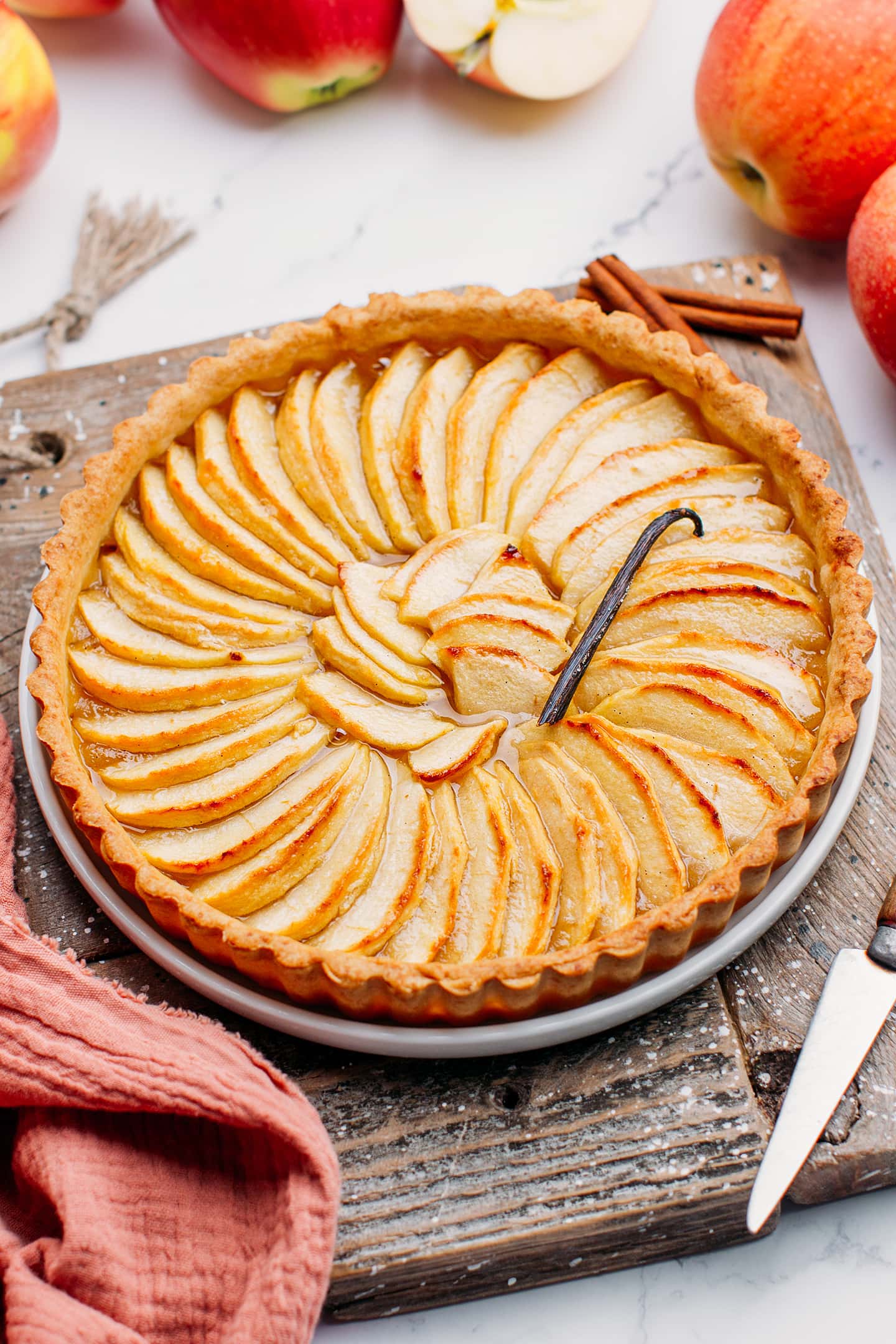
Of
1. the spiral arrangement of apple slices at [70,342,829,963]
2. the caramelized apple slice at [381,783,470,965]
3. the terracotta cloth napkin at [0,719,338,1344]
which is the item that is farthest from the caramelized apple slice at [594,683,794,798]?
the terracotta cloth napkin at [0,719,338,1344]

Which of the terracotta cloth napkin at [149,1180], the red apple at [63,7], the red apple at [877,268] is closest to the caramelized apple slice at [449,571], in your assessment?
the terracotta cloth napkin at [149,1180]

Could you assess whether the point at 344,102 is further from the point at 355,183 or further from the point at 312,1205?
the point at 312,1205

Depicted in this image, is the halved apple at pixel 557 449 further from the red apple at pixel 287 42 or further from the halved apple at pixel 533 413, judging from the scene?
the red apple at pixel 287 42

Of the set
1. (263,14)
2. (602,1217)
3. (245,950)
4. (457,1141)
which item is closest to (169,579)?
(245,950)

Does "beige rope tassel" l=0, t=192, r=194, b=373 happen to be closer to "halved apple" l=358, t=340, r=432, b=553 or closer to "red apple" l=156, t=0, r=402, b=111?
"red apple" l=156, t=0, r=402, b=111

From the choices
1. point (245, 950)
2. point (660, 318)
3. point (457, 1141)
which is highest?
point (660, 318)

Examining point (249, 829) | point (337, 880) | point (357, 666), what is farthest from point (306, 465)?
point (337, 880)
